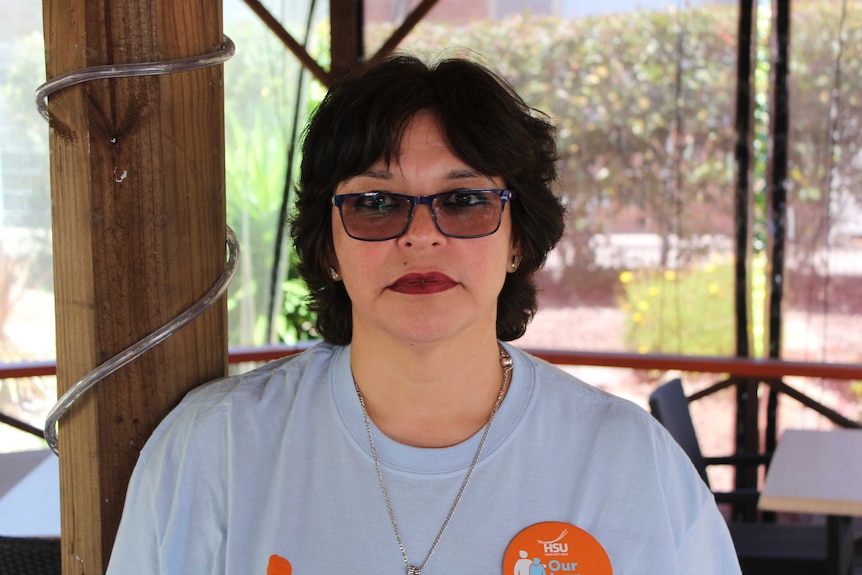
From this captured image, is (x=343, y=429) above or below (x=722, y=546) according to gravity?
above

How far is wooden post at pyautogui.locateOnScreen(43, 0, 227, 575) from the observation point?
123cm

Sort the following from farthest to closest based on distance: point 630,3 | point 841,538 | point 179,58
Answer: point 630,3
point 841,538
point 179,58

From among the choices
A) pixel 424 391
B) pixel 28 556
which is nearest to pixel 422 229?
pixel 424 391

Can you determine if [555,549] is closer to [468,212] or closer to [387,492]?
[387,492]

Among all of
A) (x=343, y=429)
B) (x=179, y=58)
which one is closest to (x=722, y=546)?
(x=343, y=429)

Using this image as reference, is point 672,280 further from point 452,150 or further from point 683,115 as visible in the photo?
point 452,150

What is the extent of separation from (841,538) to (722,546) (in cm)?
155

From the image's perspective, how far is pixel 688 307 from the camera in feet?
15.5

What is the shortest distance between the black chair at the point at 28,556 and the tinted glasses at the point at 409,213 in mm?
890

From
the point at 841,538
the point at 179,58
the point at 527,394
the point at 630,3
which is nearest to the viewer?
the point at 179,58

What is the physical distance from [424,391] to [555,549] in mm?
298

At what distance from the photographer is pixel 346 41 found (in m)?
4.72

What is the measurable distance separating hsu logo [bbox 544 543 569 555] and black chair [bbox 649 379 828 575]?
168cm

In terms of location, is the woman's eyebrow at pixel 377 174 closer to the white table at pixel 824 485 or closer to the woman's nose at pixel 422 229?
the woman's nose at pixel 422 229
